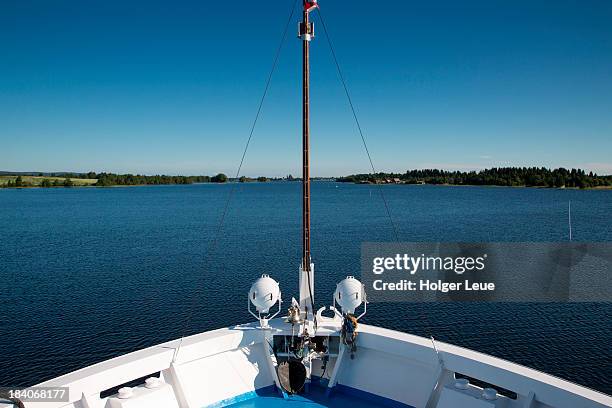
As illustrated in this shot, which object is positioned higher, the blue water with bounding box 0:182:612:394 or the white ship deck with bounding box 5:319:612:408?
the white ship deck with bounding box 5:319:612:408

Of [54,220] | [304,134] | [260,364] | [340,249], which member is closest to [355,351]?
[260,364]

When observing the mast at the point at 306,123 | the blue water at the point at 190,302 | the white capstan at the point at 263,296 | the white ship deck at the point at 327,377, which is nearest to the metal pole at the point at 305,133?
the mast at the point at 306,123

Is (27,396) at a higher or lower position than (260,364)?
higher

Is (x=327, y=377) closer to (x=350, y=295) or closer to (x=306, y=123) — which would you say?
(x=350, y=295)

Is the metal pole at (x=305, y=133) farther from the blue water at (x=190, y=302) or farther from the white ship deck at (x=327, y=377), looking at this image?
the blue water at (x=190, y=302)

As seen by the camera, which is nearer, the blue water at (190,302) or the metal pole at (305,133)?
the metal pole at (305,133)

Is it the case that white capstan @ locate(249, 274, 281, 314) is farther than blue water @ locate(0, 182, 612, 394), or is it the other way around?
blue water @ locate(0, 182, 612, 394)

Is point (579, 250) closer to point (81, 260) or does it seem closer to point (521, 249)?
point (521, 249)

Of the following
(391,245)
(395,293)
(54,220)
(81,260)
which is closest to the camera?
(395,293)

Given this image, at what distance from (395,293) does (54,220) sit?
59713mm

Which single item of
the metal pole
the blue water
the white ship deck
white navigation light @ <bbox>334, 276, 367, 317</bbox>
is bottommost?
the blue water

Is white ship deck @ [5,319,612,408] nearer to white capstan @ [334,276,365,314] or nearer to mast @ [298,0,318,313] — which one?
white capstan @ [334,276,365,314]

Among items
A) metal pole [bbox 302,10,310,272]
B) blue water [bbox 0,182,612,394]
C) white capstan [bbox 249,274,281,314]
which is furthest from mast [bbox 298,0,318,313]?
blue water [bbox 0,182,612,394]

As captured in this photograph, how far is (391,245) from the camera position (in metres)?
42.5
